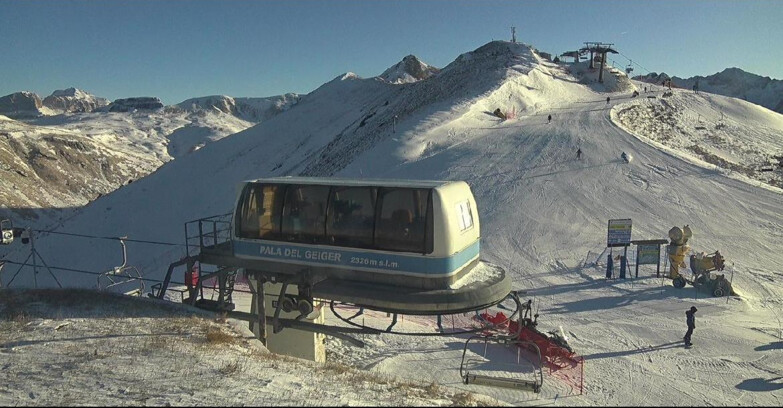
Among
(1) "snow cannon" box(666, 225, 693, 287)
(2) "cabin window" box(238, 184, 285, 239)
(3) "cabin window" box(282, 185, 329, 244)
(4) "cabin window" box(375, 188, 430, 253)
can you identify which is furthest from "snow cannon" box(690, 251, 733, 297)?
(2) "cabin window" box(238, 184, 285, 239)

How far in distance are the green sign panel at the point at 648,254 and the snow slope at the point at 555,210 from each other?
0.47 m

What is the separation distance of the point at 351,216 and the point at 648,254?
A: 1444cm

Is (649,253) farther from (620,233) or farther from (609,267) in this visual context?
(609,267)

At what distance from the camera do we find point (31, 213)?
242 ft

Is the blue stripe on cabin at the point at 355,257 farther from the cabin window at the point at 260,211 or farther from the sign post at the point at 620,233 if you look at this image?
the sign post at the point at 620,233

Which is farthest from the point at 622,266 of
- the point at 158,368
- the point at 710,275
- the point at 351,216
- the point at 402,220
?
the point at 158,368

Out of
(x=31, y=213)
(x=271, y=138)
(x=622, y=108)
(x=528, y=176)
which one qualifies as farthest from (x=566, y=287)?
(x=31, y=213)

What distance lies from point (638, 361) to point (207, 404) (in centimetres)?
1061

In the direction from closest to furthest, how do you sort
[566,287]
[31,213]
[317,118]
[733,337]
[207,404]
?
[207,404] → [733,337] → [566,287] → [317,118] → [31,213]

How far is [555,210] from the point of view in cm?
2328

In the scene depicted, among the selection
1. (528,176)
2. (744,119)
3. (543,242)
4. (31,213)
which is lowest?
(31,213)

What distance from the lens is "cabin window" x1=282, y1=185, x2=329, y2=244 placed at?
9297 millimetres

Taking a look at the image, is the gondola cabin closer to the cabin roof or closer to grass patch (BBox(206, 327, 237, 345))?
the cabin roof

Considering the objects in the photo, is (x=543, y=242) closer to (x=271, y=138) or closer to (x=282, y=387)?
(x=282, y=387)
